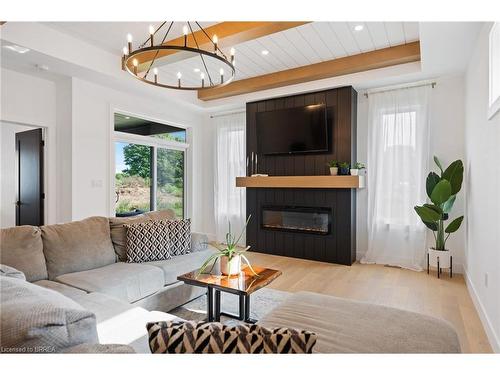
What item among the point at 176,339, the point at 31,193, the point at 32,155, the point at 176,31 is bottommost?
the point at 176,339

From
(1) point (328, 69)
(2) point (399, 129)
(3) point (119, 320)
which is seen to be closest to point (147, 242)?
(3) point (119, 320)

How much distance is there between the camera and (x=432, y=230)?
384cm

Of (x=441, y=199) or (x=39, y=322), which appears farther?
(x=441, y=199)

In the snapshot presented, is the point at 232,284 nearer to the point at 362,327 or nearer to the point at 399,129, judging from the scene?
the point at 362,327

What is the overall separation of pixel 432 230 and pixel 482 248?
135cm

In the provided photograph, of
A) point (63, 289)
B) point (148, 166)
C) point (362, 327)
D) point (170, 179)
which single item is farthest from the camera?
point (170, 179)

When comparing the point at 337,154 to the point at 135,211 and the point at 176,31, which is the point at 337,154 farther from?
the point at 135,211

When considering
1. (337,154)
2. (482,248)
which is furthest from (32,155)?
(482,248)

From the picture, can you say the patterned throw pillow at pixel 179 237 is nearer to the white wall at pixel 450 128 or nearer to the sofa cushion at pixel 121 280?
the sofa cushion at pixel 121 280

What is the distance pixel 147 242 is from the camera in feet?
9.10

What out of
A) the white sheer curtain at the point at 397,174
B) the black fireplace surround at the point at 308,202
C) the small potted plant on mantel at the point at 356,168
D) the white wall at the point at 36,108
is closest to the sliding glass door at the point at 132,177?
the white wall at the point at 36,108

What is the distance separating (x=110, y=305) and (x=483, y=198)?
10.00 ft

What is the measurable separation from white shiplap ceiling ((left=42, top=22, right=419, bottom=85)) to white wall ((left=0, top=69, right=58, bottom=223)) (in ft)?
3.30

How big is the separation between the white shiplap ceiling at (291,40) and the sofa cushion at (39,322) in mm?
2955
